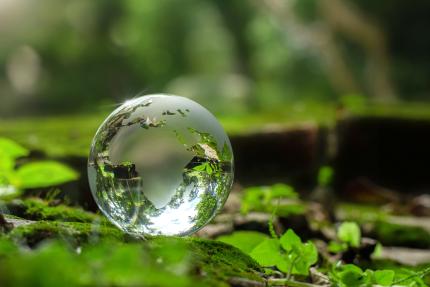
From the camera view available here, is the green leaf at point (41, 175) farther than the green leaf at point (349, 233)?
No

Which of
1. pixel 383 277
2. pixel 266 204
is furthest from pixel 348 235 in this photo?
pixel 383 277

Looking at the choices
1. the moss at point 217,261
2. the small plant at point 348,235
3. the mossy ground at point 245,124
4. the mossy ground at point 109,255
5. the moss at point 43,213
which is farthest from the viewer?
the mossy ground at point 245,124

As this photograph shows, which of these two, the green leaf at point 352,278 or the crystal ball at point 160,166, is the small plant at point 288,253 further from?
the crystal ball at point 160,166

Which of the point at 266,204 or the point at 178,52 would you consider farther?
the point at 178,52

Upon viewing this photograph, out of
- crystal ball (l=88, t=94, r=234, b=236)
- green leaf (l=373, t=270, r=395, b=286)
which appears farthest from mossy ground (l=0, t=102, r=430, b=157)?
green leaf (l=373, t=270, r=395, b=286)

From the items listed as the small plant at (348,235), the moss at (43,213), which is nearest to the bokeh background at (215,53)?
the small plant at (348,235)

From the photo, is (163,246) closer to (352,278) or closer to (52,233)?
(52,233)

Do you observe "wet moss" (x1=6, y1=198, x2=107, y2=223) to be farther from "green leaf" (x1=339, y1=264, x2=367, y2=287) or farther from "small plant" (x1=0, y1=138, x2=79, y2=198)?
"green leaf" (x1=339, y1=264, x2=367, y2=287)
